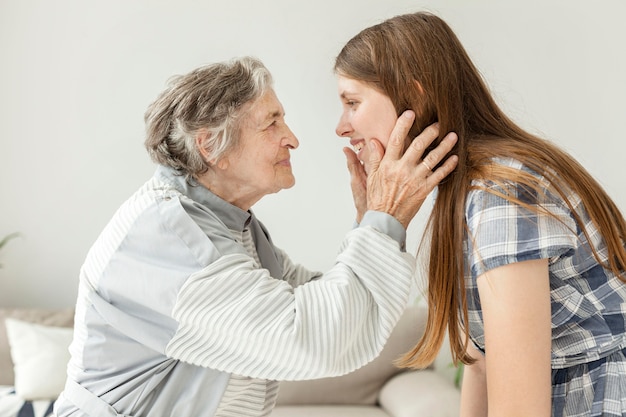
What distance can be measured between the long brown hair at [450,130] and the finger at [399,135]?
37 mm

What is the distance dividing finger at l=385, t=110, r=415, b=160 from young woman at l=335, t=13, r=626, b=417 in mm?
36

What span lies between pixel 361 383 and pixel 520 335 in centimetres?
220

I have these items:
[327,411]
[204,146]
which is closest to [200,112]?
[204,146]

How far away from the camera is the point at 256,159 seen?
171 cm

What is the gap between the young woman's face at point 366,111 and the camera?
1.54m

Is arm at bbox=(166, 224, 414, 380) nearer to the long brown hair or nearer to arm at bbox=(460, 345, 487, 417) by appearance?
the long brown hair

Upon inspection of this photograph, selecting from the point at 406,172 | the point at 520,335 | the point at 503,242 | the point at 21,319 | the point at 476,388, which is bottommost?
the point at 21,319

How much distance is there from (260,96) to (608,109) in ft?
8.45

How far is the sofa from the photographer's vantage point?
3.03 metres

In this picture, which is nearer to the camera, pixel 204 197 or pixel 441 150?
pixel 441 150

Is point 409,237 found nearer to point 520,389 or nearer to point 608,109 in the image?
point 608,109

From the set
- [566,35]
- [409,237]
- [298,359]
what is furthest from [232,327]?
[566,35]

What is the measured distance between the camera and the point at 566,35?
370cm

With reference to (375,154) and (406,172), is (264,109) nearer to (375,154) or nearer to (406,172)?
(375,154)
